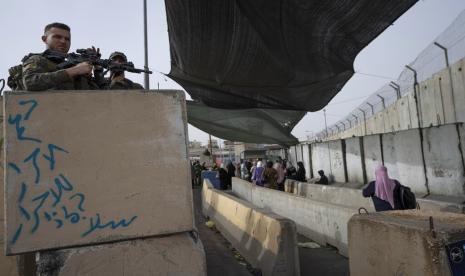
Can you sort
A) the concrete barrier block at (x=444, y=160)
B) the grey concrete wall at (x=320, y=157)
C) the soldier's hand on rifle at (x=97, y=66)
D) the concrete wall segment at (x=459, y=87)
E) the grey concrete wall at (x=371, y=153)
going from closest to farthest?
the soldier's hand on rifle at (x=97, y=66) → the concrete barrier block at (x=444, y=160) → the concrete wall segment at (x=459, y=87) → the grey concrete wall at (x=371, y=153) → the grey concrete wall at (x=320, y=157)

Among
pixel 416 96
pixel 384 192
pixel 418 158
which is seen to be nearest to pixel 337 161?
pixel 416 96

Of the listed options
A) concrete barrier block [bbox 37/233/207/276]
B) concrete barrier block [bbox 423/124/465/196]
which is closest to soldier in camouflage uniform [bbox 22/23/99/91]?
concrete barrier block [bbox 37/233/207/276]

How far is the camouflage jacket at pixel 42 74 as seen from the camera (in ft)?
8.27

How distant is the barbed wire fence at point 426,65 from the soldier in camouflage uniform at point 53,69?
1053 cm

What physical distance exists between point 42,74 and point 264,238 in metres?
4.00

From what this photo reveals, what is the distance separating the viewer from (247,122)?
18391 millimetres

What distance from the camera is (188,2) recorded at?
620cm

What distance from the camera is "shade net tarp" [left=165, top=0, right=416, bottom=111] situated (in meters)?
6.30

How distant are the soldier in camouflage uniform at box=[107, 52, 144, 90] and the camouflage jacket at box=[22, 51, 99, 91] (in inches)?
14.6

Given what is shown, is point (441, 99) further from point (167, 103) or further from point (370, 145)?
point (167, 103)

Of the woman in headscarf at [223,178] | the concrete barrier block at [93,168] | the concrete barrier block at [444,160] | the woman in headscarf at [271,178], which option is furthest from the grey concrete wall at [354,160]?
the concrete barrier block at [93,168]

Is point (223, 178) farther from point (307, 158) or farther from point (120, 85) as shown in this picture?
point (120, 85)

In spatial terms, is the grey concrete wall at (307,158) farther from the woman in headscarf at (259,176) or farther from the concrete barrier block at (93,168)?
the concrete barrier block at (93,168)

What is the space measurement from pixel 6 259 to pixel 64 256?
79 cm
